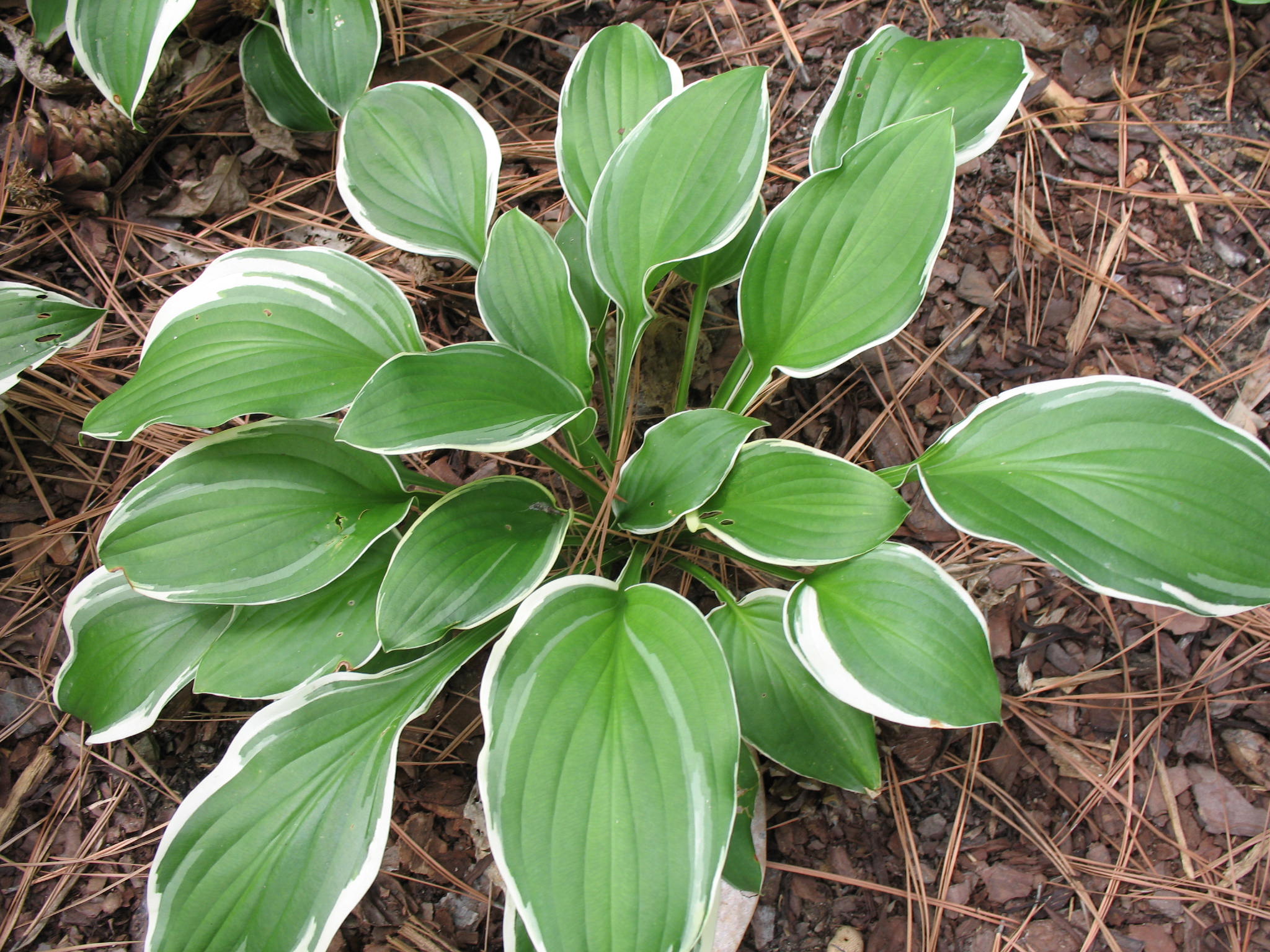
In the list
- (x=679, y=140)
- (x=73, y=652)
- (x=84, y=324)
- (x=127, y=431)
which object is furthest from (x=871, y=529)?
(x=84, y=324)

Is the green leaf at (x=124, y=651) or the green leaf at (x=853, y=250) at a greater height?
the green leaf at (x=853, y=250)

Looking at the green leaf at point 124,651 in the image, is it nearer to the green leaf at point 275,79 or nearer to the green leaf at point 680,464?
the green leaf at point 680,464

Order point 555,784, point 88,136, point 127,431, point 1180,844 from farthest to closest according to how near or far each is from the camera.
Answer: point 88,136 < point 1180,844 < point 127,431 < point 555,784

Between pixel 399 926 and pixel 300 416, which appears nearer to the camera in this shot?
pixel 300 416

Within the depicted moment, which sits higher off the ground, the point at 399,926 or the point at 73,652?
the point at 73,652

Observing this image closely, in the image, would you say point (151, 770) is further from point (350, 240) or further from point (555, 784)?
point (350, 240)

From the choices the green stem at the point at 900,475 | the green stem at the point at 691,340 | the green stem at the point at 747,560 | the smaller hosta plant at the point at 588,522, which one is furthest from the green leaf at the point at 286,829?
the green stem at the point at 900,475

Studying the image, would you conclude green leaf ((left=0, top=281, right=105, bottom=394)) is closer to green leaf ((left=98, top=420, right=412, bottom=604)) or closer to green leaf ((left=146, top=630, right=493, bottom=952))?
green leaf ((left=98, top=420, right=412, bottom=604))
